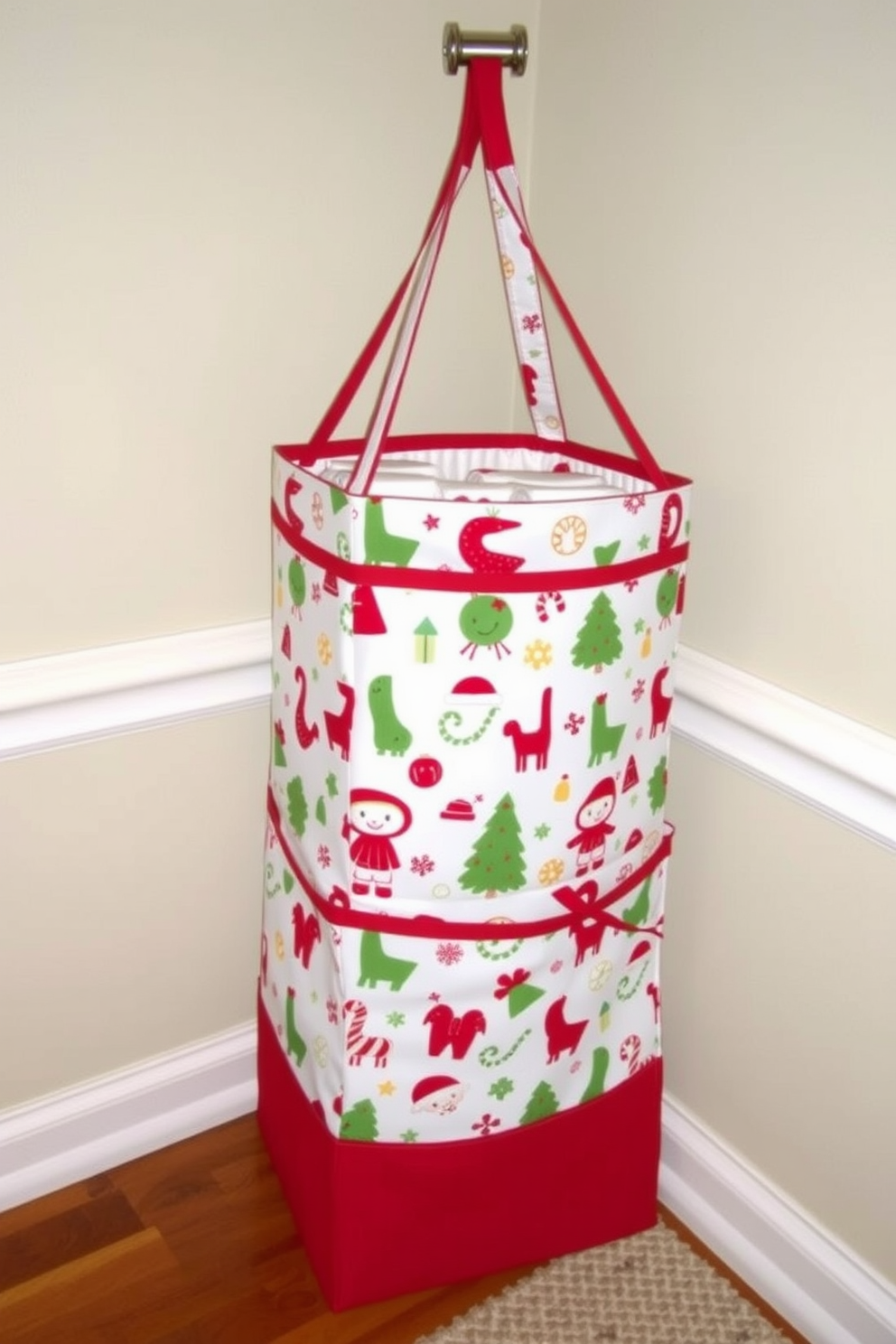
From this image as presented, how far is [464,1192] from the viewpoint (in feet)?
4.02

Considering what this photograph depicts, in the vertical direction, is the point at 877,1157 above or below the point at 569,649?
below

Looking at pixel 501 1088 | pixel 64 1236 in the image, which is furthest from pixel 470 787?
pixel 64 1236

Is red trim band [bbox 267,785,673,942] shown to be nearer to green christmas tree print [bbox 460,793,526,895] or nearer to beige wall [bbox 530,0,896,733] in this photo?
green christmas tree print [bbox 460,793,526,895]

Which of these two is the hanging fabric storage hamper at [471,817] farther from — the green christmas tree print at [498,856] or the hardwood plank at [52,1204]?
the hardwood plank at [52,1204]

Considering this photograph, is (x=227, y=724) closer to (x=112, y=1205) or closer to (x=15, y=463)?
(x=15, y=463)

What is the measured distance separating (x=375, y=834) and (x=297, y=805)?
0.18 metres

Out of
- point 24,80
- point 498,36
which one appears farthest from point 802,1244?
point 24,80

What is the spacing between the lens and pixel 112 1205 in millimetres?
1418

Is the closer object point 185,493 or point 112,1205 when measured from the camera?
point 185,493

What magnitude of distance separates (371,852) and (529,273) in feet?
2.09

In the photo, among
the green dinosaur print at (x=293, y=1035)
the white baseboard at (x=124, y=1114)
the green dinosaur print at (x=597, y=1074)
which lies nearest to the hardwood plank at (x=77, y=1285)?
the white baseboard at (x=124, y=1114)

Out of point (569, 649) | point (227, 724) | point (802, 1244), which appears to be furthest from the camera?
point (227, 724)

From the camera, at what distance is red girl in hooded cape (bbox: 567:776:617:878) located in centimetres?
114

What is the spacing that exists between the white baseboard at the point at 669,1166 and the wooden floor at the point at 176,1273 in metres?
0.05
